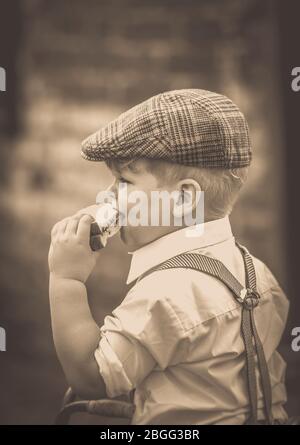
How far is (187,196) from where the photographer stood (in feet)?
2.57

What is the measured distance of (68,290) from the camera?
0.77 meters

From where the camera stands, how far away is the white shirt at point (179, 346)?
28.7 inches

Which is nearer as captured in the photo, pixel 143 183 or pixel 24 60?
pixel 143 183

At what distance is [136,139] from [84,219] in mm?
125

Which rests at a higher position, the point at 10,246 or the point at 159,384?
the point at 10,246

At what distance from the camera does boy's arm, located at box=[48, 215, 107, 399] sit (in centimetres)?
75

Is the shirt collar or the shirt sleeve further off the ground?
the shirt collar

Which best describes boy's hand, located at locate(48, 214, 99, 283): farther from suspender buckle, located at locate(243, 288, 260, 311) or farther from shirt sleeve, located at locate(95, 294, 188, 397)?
suspender buckle, located at locate(243, 288, 260, 311)

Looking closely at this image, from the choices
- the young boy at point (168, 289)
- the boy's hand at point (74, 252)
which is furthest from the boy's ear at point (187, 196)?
the boy's hand at point (74, 252)

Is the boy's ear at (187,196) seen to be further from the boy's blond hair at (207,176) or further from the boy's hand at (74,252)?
the boy's hand at (74,252)

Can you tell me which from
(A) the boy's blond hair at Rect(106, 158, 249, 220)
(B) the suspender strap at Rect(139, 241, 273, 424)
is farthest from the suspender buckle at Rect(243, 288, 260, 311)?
(A) the boy's blond hair at Rect(106, 158, 249, 220)

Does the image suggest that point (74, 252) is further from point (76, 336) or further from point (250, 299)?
point (250, 299)
